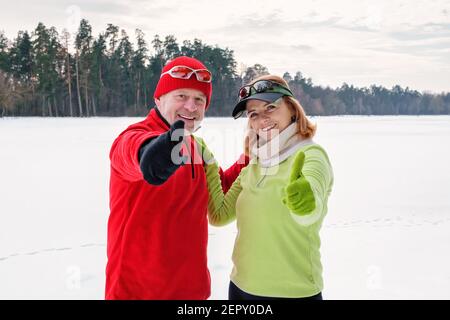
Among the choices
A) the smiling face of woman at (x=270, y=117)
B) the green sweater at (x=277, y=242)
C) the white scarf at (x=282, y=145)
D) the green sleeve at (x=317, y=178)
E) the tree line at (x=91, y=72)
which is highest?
the tree line at (x=91, y=72)

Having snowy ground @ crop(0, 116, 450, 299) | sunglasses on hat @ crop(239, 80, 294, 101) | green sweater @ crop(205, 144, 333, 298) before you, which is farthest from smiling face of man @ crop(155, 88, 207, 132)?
snowy ground @ crop(0, 116, 450, 299)

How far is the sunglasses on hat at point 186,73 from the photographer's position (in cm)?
191

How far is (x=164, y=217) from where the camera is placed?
70.5 inches

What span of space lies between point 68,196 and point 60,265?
314cm

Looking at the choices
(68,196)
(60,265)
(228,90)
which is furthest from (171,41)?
(60,265)

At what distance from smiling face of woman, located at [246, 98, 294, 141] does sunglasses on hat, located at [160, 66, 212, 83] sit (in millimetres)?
283

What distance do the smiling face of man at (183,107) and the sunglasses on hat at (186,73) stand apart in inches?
2.7

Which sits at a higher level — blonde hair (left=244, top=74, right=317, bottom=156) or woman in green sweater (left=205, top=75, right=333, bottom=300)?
blonde hair (left=244, top=74, right=317, bottom=156)

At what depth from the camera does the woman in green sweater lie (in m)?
1.86

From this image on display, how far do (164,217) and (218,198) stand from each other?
17.2 inches

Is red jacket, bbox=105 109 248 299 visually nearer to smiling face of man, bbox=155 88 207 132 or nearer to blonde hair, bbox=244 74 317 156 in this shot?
smiling face of man, bbox=155 88 207 132

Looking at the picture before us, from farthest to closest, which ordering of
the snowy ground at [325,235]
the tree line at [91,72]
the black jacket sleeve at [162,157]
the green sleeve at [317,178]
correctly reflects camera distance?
the tree line at [91,72] < the snowy ground at [325,235] < the green sleeve at [317,178] < the black jacket sleeve at [162,157]

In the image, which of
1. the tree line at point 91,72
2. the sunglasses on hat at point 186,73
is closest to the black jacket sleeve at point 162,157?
the sunglasses on hat at point 186,73

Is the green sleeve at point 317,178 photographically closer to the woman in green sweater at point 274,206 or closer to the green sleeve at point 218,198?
the woman in green sweater at point 274,206
